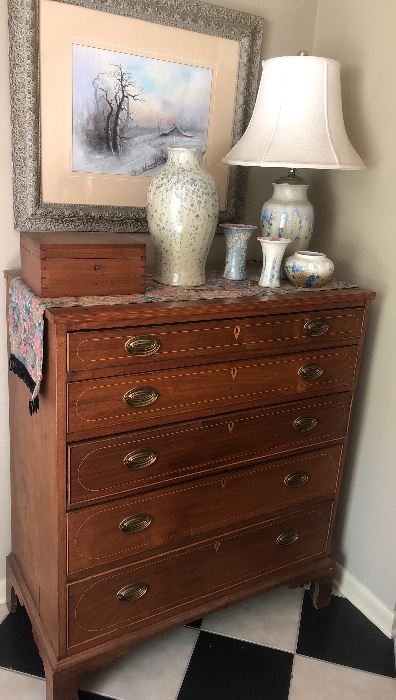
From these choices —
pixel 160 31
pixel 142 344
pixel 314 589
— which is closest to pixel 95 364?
pixel 142 344

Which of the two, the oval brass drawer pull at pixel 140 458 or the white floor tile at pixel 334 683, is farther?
the white floor tile at pixel 334 683

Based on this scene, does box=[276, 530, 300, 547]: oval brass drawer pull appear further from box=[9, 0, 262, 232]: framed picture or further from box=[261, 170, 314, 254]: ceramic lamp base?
box=[9, 0, 262, 232]: framed picture

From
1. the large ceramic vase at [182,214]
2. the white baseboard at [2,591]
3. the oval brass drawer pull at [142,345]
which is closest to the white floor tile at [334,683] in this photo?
the white baseboard at [2,591]

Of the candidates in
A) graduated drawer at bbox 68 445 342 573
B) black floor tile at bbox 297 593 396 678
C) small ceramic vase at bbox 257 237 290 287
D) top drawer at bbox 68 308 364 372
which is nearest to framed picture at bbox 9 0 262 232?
small ceramic vase at bbox 257 237 290 287

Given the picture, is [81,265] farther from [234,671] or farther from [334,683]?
[334,683]

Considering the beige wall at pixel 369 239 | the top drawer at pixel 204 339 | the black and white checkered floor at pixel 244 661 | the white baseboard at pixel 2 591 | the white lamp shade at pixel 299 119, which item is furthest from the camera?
the white baseboard at pixel 2 591

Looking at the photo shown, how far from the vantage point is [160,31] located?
64.2 inches

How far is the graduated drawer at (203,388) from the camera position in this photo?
1.31 metres

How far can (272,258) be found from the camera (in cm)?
159

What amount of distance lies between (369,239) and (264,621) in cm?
126

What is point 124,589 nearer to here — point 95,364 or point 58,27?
point 95,364

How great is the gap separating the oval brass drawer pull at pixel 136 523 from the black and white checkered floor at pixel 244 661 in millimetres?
496

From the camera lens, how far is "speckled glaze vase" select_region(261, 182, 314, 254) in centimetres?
170

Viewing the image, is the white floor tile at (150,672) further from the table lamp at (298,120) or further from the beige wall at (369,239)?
the table lamp at (298,120)
